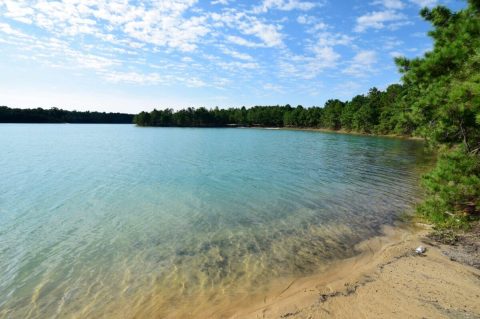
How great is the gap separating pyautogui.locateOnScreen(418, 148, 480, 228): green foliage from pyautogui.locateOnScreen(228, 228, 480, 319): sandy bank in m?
1.25

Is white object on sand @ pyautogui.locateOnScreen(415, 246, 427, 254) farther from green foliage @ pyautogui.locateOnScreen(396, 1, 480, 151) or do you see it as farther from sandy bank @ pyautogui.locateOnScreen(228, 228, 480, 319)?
green foliage @ pyautogui.locateOnScreen(396, 1, 480, 151)

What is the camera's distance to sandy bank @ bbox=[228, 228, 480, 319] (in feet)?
21.2

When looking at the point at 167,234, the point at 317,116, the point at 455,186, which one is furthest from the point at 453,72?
the point at 317,116

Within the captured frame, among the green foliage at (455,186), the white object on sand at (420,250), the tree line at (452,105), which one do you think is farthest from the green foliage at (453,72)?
the white object on sand at (420,250)

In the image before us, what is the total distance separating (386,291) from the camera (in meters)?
7.36

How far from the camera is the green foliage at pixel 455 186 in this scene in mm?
8195

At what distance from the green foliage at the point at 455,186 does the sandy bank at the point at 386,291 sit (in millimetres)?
1250

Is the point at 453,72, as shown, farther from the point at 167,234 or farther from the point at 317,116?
the point at 317,116

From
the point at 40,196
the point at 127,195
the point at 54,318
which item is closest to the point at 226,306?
the point at 54,318

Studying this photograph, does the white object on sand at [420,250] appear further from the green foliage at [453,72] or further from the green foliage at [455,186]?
the green foliage at [453,72]

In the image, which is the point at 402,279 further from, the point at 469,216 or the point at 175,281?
the point at 175,281

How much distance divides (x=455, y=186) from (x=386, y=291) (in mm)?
3824

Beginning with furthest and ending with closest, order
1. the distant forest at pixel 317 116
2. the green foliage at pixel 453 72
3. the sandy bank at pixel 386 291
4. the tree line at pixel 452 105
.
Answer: the distant forest at pixel 317 116, the tree line at pixel 452 105, the green foliage at pixel 453 72, the sandy bank at pixel 386 291

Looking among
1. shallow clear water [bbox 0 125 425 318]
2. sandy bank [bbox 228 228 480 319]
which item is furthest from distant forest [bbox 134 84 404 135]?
sandy bank [bbox 228 228 480 319]
